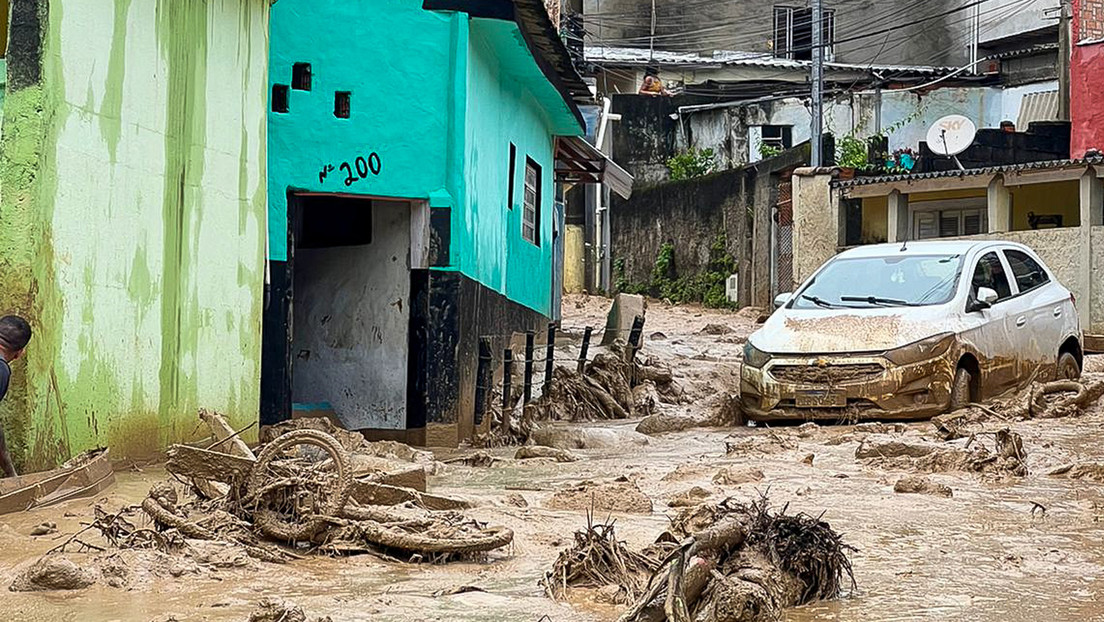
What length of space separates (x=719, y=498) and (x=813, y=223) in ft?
58.4

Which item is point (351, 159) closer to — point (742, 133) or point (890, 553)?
point (890, 553)

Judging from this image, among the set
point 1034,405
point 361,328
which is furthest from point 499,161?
point 1034,405

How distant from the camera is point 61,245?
7.54m

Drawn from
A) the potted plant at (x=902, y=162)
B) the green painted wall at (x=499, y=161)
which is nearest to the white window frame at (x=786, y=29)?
the potted plant at (x=902, y=162)

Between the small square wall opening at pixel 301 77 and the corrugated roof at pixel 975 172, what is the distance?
43.9 ft

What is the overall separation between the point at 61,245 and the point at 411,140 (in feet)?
16.1

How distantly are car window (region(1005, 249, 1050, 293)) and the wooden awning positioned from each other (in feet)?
A: 26.7

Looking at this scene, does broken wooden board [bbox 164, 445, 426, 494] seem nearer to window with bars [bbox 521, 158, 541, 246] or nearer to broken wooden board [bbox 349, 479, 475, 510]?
broken wooden board [bbox 349, 479, 475, 510]

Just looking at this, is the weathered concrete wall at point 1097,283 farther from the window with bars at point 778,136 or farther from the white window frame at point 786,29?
the white window frame at point 786,29

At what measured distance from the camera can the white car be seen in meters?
12.2

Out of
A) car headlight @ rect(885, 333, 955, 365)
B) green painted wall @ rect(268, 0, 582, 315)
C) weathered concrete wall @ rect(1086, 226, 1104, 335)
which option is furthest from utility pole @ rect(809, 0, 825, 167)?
green painted wall @ rect(268, 0, 582, 315)

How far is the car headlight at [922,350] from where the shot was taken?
478 inches

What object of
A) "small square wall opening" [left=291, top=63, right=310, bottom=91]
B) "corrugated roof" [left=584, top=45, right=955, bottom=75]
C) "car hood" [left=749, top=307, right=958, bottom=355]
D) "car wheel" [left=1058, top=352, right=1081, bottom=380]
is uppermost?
"corrugated roof" [left=584, top=45, right=955, bottom=75]

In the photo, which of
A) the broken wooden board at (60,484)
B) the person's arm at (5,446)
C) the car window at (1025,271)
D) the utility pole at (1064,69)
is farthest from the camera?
the utility pole at (1064,69)
